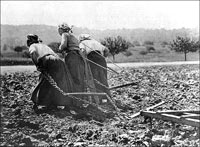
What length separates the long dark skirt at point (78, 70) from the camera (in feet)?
18.5

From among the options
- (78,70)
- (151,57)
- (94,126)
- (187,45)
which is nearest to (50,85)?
(78,70)

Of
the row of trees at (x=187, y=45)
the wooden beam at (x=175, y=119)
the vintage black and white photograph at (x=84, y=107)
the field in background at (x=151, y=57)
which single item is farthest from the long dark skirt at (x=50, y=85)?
the field in background at (x=151, y=57)

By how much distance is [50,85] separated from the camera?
17.7 ft

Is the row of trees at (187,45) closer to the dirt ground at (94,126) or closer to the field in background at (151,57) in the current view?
the field in background at (151,57)

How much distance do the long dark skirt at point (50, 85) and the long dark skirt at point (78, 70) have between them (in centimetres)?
16

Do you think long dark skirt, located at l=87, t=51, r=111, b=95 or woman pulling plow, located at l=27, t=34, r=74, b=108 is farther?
long dark skirt, located at l=87, t=51, r=111, b=95

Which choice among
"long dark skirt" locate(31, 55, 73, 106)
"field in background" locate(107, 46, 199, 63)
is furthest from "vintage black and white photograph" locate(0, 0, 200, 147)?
"field in background" locate(107, 46, 199, 63)

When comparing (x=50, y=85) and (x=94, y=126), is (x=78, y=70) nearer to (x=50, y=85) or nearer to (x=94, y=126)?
(x=50, y=85)

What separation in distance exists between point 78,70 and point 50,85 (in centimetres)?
59

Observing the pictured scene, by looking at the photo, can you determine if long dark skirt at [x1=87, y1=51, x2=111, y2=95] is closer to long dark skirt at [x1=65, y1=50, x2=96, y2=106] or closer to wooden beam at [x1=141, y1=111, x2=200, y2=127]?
long dark skirt at [x1=65, y1=50, x2=96, y2=106]

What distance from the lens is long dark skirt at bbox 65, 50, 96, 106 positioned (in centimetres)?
564

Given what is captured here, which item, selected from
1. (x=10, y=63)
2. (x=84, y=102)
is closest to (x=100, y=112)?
(x=84, y=102)

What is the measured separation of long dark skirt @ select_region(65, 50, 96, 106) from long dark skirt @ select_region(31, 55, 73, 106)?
160 millimetres

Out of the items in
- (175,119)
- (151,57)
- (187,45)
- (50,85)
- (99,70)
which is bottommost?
(151,57)
